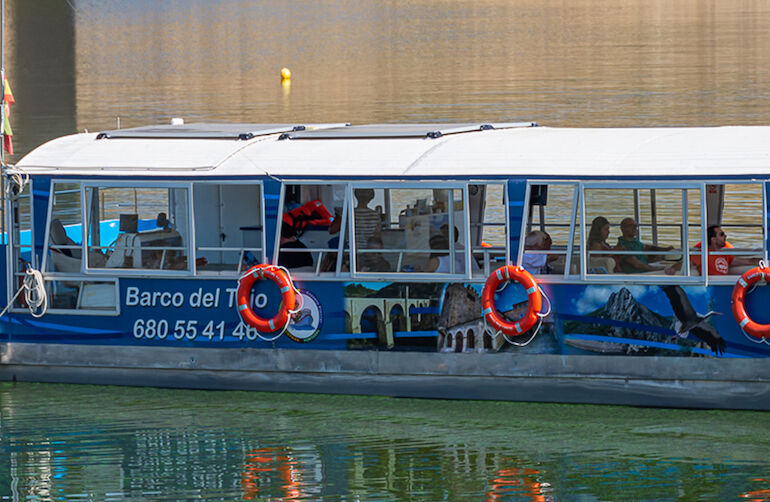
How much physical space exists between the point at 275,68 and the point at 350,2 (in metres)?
80.5

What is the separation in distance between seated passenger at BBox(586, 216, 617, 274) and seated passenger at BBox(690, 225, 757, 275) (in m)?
0.85

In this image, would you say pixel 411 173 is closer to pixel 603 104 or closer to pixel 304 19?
pixel 603 104

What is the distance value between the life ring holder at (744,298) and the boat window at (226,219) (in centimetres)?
575

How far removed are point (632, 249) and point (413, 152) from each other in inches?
103

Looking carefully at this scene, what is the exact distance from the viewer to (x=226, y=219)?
15.6 m

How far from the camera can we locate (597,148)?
13.8m

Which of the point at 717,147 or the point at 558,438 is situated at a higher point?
the point at 717,147

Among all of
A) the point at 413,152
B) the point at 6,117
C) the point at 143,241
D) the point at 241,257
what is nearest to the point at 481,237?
the point at 413,152

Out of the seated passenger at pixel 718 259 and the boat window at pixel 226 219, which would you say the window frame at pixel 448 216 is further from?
the seated passenger at pixel 718 259

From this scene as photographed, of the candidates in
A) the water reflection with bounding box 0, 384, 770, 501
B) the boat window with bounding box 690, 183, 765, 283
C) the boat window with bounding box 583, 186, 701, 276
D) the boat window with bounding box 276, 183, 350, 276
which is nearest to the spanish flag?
the water reflection with bounding box 0, 384, 770, 501

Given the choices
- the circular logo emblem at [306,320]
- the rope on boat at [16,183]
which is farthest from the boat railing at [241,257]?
the rope on boat at [16,183]

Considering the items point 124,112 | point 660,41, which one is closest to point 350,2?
point 660,41

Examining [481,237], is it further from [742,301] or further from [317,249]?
[742,301]

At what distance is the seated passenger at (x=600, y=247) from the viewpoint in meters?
13.4
